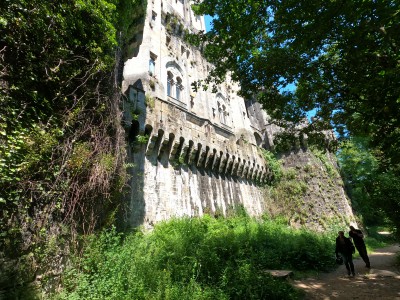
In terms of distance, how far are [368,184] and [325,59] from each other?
5121 millimetres

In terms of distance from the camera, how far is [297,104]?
7.40m

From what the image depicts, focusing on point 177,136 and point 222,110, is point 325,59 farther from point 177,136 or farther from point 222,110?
point 222,110

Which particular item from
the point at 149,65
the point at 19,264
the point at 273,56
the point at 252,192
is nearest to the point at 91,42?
the point at 273,56

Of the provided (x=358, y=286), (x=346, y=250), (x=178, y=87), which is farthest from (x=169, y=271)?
(x=178, y=87)

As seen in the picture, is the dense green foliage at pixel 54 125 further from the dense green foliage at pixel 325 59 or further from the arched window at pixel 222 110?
the arched window at pixel 222 110

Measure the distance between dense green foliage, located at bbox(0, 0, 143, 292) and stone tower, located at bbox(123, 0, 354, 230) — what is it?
2709 millimetres

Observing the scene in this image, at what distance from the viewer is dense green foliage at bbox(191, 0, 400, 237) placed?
3.87 m

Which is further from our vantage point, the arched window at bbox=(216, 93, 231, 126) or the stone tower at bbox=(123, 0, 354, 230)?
the arched window at bbox=(216, 93, 231, 126)

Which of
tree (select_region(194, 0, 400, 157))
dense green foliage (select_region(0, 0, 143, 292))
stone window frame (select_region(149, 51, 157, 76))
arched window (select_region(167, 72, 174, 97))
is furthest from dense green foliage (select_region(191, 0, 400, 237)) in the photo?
arched window (select_region(167, 72, 174, 97))

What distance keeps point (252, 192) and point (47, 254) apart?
1425 centimetres

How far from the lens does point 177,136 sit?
12.3 m

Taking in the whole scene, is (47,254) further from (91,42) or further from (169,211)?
(169,211)

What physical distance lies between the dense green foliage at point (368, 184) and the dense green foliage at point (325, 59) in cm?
9

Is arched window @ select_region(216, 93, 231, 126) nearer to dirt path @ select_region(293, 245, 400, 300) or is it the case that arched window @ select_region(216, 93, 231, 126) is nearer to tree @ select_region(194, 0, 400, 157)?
tree @ select_region(194, 0, 400, 157)
